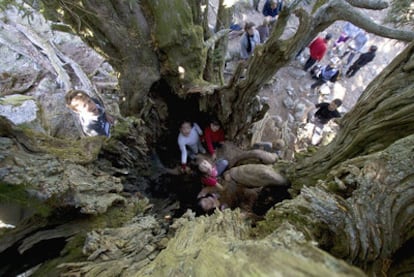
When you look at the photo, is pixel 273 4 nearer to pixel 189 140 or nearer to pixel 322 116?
pixel 322 116

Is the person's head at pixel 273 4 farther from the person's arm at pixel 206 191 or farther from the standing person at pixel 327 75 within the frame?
the person's arm at pixel 206 191

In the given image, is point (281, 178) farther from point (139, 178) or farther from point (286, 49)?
point (139, 178)

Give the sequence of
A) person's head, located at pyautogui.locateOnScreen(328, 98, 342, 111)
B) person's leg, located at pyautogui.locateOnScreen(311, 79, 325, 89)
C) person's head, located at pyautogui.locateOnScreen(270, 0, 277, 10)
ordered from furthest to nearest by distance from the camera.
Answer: person's leg, located at pyautogui.locateOnScreen(311, 79, 325, 89) < person's head, located at pyautogui.locateOnScreen(270, 0, 277, 10) < person's head, located at pyautogui.locateOnScreen(328, 98, 342, 111)

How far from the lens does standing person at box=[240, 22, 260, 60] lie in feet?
17.4

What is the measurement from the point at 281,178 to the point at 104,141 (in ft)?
6.83

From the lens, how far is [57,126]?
473 centimetres

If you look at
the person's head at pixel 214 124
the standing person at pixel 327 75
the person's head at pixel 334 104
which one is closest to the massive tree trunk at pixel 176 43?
the person's head at pixel 214 124

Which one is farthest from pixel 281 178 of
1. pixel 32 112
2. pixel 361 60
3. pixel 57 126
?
pixel 361 60

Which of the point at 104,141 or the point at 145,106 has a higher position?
the point at 145,106

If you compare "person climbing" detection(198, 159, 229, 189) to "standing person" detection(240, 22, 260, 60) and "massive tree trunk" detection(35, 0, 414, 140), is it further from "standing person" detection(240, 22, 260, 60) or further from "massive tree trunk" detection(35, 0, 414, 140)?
"standing person" detection(240, 22, 260, 60)

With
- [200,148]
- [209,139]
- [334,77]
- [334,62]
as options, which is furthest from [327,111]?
[200,148]

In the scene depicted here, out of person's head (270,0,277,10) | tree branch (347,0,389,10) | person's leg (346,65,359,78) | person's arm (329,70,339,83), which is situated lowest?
tree branch (347,0,389,10)

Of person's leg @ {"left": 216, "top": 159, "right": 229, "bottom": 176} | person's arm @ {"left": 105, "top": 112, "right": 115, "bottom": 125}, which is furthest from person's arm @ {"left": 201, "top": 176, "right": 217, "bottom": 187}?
person's arm @ {"left": 105, "top": 112, "right": 115, "bottom": 125}

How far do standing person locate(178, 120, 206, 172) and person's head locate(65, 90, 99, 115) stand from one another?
4.14 feet
